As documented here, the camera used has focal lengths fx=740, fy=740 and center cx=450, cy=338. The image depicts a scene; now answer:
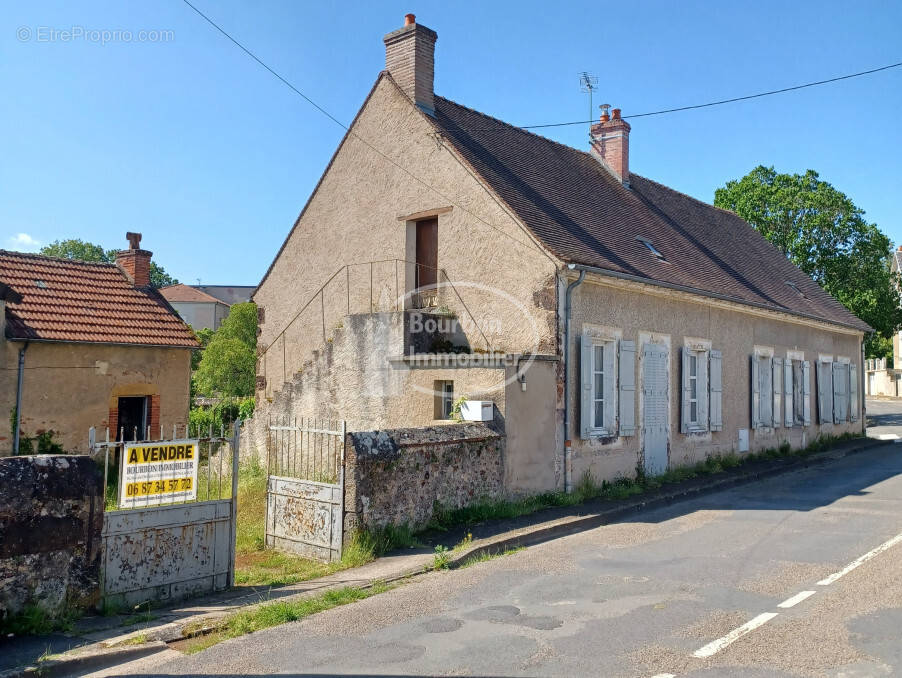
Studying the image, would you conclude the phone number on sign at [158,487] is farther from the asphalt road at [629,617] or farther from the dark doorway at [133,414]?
the dark doorway at [133,414]

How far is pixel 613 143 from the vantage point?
18062 millimetres

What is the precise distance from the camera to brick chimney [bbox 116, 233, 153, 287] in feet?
60.5

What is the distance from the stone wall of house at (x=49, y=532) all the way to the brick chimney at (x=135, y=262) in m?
13.5

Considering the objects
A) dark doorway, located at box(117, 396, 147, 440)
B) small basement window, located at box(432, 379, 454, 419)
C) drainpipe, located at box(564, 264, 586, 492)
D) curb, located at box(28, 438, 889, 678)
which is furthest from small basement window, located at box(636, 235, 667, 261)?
dark doorway, located at box(117, 396, 147, 440)

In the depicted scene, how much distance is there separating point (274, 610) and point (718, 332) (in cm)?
1187

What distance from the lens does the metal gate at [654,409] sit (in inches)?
517

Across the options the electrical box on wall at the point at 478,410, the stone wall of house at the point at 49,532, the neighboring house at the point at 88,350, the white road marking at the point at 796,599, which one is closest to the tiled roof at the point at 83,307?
the neighboring house at the point at 88,350

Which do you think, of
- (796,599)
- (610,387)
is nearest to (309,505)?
(796,599)

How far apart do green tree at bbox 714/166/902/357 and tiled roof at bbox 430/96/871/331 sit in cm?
829

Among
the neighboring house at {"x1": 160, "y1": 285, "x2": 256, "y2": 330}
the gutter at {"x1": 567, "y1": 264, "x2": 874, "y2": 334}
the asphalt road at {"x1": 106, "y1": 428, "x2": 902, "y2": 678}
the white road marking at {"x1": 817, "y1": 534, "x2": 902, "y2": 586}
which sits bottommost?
the asphalt road at {"x1": 106, "y1": 428, "x2": 902, "y2": 678}

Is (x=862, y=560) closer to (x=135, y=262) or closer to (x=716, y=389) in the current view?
(x=716, y=389)

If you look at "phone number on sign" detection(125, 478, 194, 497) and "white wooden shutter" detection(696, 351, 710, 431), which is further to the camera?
"white wooden shutter" detection(696, 351, 710, 431)

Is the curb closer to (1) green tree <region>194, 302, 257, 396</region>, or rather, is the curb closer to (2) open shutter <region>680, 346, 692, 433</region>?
(2) open shutter <region>680, 346, 692, 433</region>

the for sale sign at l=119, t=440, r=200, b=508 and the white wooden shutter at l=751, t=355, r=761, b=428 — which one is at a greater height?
the white wooden shutter at l=751, t=355, r=761, b=428
